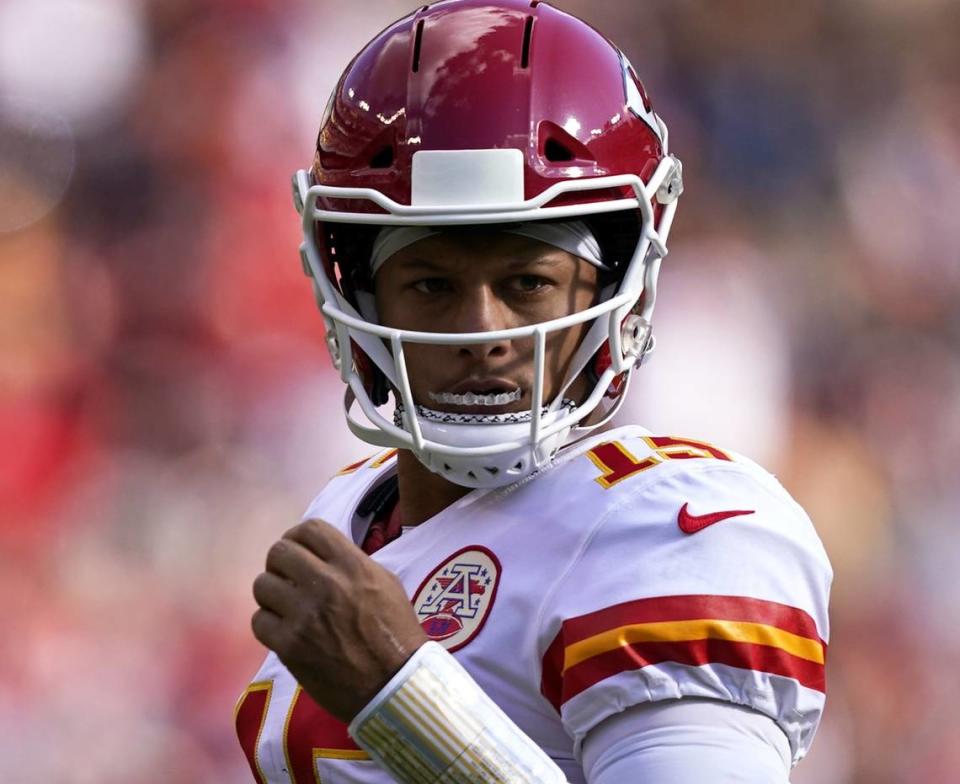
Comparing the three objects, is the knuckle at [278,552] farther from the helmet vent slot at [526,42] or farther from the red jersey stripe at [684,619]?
the helmet vent slot at [526,42]

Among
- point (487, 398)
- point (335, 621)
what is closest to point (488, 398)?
point (487, 398)

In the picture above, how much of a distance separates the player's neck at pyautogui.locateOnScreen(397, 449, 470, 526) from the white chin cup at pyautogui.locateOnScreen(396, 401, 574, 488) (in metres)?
0.12

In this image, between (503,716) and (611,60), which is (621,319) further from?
(503,716)

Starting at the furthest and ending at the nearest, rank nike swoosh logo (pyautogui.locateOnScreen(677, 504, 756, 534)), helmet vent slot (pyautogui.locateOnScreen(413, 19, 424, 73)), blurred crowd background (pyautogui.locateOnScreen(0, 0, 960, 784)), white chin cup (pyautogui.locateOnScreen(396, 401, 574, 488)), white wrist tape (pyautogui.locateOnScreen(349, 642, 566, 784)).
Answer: blurred crowd background (pyautogui.locateOnScreen(0, 0, 960, 784)), helmet vent slot (pyautogui.locateOnScreen(413, 19, 424, 73)), white chin cup (pyautogui.locateOnScreen(396, 401, 574, 488)), nike swoosh logo (pyautogui.locateOnScreen(677, 504, 756, 534)), white wrist tape (pyautogui.locateOnScreen(349, 642, 566, 784))

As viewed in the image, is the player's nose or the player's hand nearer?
the player's hand

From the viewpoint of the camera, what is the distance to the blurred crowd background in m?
2.73

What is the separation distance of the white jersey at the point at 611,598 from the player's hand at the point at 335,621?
0.14 meters

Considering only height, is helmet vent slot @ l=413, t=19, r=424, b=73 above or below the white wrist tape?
above

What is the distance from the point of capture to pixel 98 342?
283 centimetres

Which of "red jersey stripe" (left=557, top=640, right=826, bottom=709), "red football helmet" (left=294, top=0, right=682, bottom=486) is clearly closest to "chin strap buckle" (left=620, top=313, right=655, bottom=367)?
"red football helmet" (left=294, top=0, right=682, bottom=486)

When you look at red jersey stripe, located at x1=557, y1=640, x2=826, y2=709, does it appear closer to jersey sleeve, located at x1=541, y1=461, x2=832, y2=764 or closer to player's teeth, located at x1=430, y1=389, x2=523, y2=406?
jersey sleeve, located at x1=541, y1=461, x2=832, y2=764

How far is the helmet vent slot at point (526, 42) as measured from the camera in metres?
1.40

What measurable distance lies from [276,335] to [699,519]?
5.96 feet

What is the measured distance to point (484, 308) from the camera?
133 cm
